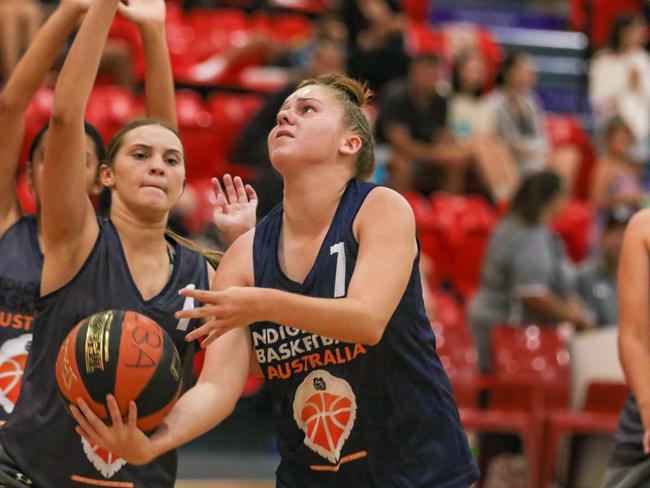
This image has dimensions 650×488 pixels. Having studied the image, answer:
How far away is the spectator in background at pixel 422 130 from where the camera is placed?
922 centimetres

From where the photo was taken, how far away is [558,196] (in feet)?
24.4

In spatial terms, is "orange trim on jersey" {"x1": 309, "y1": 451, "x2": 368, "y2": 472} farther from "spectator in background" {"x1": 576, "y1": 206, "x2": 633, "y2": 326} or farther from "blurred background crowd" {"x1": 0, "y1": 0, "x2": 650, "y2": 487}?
"spectator in background" {"x1": 576, "y1": 206, "x2": 633, "y2": 326}

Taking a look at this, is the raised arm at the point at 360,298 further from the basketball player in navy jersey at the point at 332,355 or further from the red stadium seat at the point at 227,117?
the red stadium seat at the point at 227,117

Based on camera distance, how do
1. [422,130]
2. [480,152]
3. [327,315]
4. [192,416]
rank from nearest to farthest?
[327,315] < [192,416] < [422,130] < [480,152]

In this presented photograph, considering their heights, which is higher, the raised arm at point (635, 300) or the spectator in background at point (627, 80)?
the spectator in background at point (627, 80)

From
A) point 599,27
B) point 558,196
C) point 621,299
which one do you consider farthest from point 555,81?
point 621,299

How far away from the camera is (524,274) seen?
24.1 feet

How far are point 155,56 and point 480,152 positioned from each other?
585cm

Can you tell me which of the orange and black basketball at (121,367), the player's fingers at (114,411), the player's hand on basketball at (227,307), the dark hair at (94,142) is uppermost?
the dark hair at (94,142)

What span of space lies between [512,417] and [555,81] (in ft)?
24.8

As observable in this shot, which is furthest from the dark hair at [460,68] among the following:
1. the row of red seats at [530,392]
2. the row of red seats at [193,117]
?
the row of red seats at [530,392]

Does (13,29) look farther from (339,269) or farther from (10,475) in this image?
(339,269)

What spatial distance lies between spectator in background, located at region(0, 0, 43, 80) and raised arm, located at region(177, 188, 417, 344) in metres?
5.61

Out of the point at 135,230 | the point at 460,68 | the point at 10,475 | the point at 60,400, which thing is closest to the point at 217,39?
the point at 460,68
